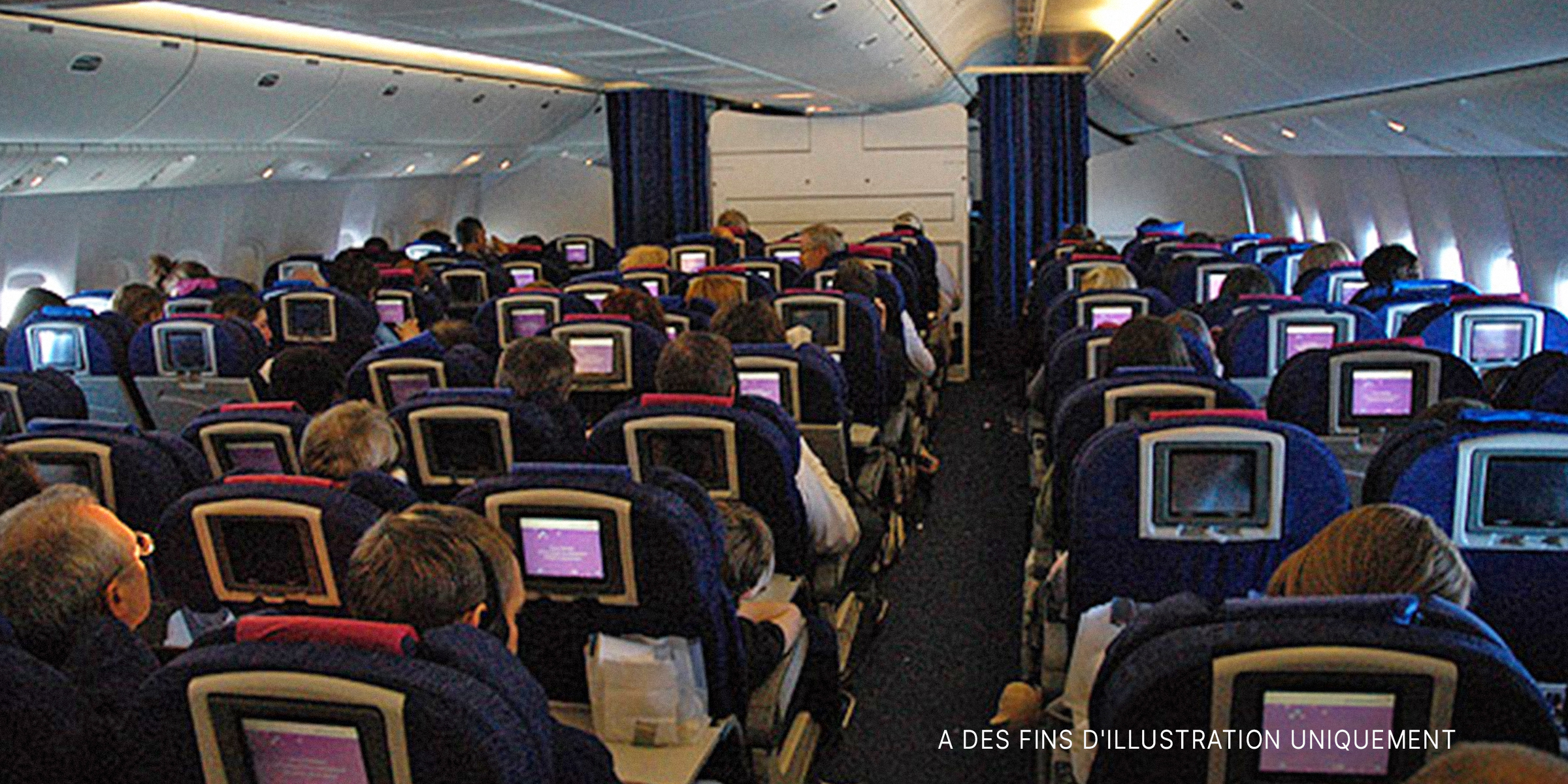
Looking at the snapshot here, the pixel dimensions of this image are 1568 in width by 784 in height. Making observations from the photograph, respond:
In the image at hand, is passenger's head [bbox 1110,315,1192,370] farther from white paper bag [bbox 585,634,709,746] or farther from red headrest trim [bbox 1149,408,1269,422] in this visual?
white paper bag [bbox 585,634,709,746]

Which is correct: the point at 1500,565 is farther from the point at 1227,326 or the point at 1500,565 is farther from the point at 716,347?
the point at 1227,326

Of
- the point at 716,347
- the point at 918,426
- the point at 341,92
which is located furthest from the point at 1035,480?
the point at 341,92

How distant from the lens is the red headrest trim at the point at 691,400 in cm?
457

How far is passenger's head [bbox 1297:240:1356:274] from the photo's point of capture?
994 cm

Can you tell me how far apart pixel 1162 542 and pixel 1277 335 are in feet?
11.2

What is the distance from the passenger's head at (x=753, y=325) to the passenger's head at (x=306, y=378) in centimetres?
189

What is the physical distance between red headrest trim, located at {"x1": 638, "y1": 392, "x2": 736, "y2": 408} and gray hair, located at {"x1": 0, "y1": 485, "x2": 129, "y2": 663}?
6.26 feet

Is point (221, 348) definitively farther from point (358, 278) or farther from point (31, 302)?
point (31, 302)

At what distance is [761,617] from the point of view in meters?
4.39

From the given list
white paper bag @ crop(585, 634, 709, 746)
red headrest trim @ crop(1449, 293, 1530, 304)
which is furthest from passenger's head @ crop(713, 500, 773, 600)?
red headrest trim @ crop(1449, 293, 1530, 304)

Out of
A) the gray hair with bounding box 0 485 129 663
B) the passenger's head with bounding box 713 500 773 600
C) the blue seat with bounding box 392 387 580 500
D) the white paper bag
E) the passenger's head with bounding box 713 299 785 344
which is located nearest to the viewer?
the gray hair with bounding box 0 485 129 663

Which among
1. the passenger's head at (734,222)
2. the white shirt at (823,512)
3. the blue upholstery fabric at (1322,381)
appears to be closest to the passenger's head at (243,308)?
the white shirt at (823,512)

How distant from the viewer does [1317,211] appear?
1628 cm

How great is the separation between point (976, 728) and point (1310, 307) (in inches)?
119
